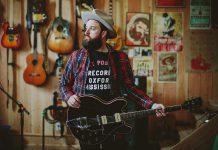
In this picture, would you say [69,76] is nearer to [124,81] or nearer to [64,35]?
[124,81]

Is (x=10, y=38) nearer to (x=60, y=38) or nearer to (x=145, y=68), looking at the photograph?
(x=60, y=38)

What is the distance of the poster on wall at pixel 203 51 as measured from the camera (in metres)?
4.73

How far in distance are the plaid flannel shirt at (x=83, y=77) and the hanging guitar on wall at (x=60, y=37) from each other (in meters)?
2.00

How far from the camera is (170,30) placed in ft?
15.6

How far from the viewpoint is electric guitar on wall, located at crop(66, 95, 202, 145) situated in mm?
2549

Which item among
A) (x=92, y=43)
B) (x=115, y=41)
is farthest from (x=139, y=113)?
(x=115, y=41)

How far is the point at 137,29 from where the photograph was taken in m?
4.80

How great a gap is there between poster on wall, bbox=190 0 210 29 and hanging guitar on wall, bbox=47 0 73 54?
1774 millimetres

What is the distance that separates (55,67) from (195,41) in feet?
6.76

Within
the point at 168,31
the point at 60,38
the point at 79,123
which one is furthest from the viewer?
the point at 168,31

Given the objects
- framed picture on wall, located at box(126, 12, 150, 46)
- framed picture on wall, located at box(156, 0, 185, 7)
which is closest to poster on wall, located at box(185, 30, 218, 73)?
framed picture on wall, located at box(156, 0, 185, 7)

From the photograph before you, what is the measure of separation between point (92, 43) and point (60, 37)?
2.15m

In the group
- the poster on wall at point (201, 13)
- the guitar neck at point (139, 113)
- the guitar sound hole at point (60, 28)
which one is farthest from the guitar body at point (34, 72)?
the guitar neck at point (139, 113)

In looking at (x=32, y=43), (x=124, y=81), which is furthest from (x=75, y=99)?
(x=32, y=43)
